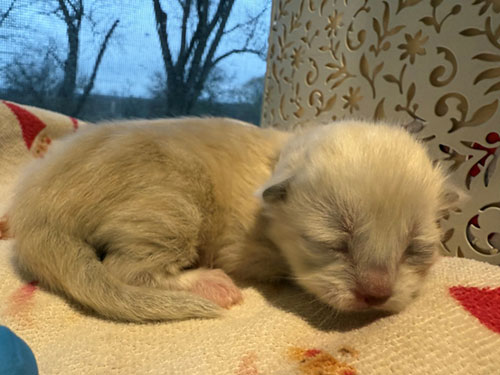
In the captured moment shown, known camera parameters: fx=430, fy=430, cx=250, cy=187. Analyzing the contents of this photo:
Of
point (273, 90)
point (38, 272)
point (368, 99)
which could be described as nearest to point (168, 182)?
point (38, 272)

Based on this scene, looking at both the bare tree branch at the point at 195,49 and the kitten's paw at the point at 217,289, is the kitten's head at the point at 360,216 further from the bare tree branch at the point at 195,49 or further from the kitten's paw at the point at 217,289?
the bare tree branch at the point at 195,49

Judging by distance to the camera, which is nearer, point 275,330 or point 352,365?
point 352,365

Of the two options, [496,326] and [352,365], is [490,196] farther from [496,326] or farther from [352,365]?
[352,365]

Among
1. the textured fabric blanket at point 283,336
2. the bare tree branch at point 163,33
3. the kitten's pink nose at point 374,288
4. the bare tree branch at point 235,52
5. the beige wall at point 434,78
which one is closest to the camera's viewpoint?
the textured fabric blanket at point 283,336

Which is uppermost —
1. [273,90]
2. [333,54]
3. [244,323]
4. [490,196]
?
[333,54]

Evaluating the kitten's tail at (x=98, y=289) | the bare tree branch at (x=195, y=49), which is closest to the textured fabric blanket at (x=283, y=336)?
the kitten's tail at (x=98, y=289)
